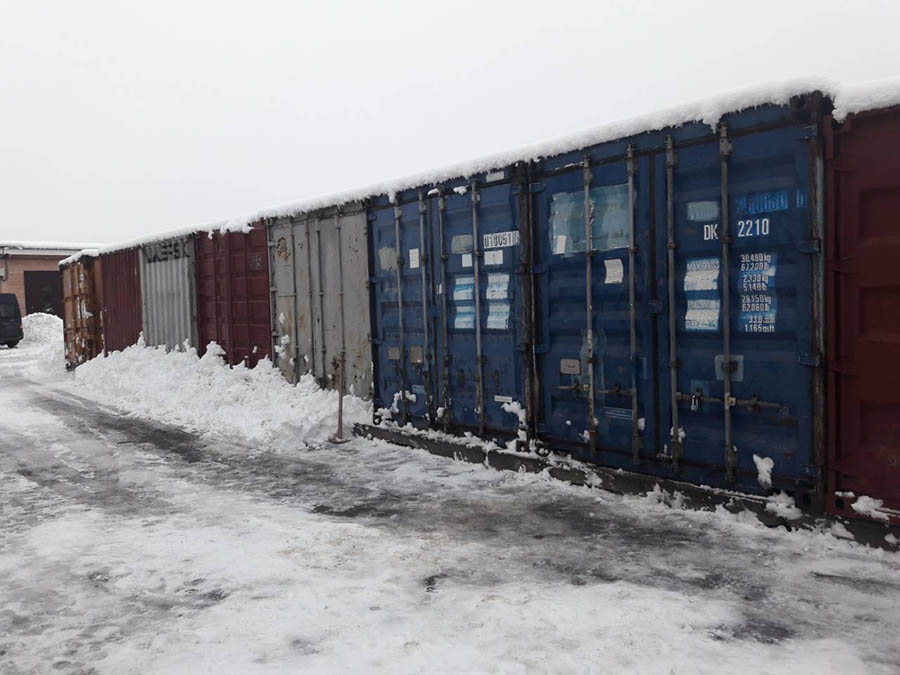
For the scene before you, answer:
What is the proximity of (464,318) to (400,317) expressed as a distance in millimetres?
1208

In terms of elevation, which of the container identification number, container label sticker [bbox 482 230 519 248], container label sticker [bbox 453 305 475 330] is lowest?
container label sticker [bbox 453 305 475 330]

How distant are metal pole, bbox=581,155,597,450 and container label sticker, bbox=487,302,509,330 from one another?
110 centimetres

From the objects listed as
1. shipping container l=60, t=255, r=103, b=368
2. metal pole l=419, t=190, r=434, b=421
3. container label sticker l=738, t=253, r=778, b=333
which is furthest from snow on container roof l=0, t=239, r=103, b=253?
container label sticker l=738, t=253, r=778, b=333

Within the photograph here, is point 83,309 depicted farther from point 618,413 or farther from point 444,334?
point 618,413

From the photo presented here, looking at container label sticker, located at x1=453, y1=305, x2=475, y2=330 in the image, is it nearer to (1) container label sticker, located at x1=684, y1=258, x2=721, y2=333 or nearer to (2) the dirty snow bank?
(2) the dirty snow bank

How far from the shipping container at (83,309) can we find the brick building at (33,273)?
864 inches

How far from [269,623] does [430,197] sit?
18.6ft

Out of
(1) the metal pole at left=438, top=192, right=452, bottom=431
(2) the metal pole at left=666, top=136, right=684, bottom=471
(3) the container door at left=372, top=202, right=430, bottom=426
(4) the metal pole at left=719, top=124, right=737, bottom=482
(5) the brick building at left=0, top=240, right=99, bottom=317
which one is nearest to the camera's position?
(4) the metal pole at left=719, top=124, right=737, bottom=482

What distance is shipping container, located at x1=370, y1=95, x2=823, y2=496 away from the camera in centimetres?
550

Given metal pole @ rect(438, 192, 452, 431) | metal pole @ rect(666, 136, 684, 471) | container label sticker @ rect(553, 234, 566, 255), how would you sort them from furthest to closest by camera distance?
metal pole @ rect(438, 192, 452, 431), container label sticker @ rect(553, 234, 566, 255), metal pole @ rect(666, 136, 684, 471)

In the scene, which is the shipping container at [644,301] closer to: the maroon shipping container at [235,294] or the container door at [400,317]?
the container door at [400,317]

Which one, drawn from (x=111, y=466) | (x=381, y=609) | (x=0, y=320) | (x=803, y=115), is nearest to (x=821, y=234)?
(x=803, y=115)

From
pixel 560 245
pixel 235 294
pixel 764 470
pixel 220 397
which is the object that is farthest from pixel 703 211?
pixel 235 294

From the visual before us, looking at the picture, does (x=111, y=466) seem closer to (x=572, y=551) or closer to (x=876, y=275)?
(x=572, y=551)
